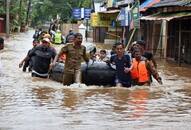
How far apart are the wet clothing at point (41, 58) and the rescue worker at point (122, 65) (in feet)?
6.92

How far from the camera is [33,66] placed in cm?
1516

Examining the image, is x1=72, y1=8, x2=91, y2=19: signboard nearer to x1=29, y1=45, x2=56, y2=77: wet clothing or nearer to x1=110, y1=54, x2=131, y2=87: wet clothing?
x1=29, y1=45, x2=56, y2=77: wet clothing

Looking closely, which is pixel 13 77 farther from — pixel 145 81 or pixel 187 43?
pixel 187 43

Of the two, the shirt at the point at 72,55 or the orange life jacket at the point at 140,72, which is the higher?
the shirt at the point at 72,55

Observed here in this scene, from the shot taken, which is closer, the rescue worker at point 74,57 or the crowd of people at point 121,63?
the crowd of people at point 121,63

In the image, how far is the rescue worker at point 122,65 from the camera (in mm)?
12820

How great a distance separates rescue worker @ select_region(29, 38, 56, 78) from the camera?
14.7 meters

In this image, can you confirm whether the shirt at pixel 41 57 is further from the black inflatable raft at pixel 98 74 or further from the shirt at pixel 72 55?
the shirt at pixel 72 55

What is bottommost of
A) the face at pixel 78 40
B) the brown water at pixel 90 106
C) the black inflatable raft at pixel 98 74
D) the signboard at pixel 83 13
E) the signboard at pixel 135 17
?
the brown water at pixel 90 106

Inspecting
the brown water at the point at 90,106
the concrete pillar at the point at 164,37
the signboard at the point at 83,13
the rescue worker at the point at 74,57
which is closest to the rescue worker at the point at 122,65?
the brown water at the point at 90,106

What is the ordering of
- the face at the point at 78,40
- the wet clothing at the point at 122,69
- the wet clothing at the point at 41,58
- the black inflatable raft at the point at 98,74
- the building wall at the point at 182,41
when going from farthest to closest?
the building wall at the point at 182,41 → the wet clothing at the point at 41,58 → the black inflatable raft at the point at 98,74 → the wet clothing at the point at 122,69 → the face at the point at 78,40

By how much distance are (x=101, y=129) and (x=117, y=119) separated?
1.00 m

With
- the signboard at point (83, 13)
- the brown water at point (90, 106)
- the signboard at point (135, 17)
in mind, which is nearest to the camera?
the brown water at point (90, 106)

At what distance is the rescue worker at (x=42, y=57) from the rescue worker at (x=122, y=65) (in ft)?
6.94
